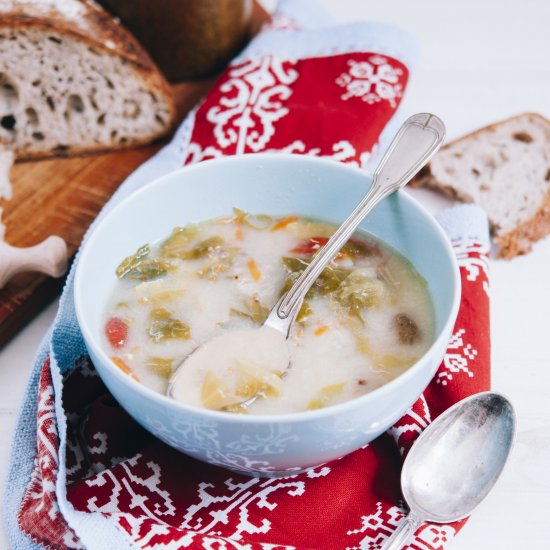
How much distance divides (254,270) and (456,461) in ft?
2.00

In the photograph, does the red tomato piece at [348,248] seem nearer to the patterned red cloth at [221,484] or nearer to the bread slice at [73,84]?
the patterned red cloth at [221,484]

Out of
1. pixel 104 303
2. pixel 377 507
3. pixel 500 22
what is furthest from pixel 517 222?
pixel 500 22

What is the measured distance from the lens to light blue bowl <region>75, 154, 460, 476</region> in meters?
1.34

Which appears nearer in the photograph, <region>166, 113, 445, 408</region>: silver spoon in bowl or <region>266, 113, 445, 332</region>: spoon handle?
<region>166, 113, 445, 408</region>: silver spoon in bowl

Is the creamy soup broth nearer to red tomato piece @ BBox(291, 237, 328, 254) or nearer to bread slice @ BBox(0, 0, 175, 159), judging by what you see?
red tomato piece @ BBox(291, 237, 328, 254)

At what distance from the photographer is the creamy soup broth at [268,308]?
1.50 metres

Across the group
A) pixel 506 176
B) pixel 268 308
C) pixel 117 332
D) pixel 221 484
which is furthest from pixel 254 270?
pixel 506 176

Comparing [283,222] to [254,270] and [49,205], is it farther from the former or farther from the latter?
[49,205]

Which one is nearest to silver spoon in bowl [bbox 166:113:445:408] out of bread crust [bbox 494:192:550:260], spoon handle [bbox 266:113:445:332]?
spoon handle [bbox 266:113:445:332]

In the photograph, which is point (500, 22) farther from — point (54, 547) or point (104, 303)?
point (54, 547)

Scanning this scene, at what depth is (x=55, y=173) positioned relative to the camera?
2.61 meters

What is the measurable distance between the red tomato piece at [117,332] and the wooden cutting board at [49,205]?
0.50m

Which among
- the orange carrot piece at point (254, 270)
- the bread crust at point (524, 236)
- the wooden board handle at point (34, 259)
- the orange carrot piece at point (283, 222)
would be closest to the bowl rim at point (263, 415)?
the orange carrot piece at point (283, 222)

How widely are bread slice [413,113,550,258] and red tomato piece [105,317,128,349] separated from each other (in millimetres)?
1173
